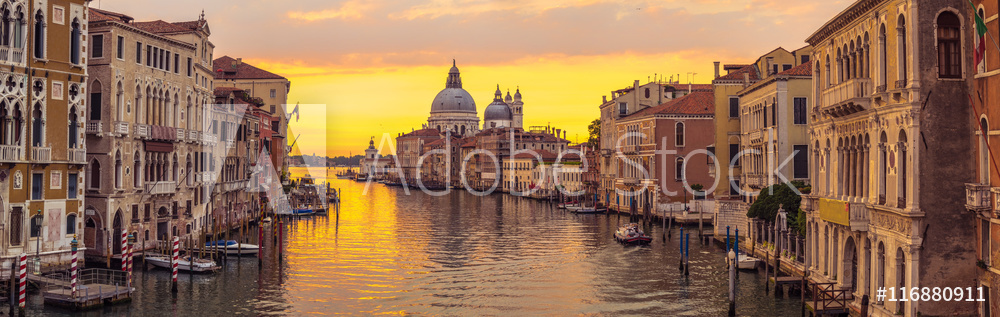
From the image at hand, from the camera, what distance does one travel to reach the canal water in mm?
21969

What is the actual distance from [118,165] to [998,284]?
2254 cm

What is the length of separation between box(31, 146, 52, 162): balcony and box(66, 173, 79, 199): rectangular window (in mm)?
998

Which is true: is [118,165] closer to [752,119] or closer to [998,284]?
[752,119]

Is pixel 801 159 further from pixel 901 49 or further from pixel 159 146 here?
pixel 159 146

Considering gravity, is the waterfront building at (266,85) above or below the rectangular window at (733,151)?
above

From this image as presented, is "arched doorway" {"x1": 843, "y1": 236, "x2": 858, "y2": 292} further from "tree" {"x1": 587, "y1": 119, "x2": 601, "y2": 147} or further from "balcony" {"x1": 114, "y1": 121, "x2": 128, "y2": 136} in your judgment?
"tree" {"x1": 587, "y1": 119, "x2": 601, "y2": 147}

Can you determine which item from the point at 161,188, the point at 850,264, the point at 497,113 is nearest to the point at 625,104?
the point at 161,188

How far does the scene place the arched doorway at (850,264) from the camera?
1808cm

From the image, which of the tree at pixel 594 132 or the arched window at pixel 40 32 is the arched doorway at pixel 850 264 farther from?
the tree at pixel 594 132

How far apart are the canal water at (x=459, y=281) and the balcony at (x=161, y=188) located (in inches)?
116

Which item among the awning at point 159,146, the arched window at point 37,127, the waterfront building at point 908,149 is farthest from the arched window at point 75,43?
the waterfront building at point 908,149

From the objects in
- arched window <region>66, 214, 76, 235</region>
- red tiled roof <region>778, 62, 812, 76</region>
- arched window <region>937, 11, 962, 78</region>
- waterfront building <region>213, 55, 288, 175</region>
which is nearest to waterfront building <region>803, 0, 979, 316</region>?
arched window <region>937, 11, 962, 78</region>

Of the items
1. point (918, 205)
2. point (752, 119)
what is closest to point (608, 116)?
point (752, 119)

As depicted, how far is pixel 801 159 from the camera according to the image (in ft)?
93.6
